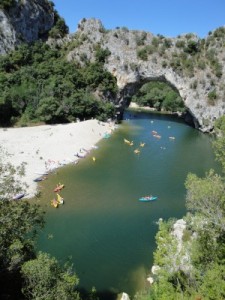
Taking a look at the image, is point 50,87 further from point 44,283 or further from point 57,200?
point 44,283

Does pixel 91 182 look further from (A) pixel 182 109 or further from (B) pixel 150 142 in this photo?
(A) pixel 182 109

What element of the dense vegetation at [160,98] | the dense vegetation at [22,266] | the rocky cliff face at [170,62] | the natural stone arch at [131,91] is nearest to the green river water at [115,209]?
the dense vegetation at [22,266]

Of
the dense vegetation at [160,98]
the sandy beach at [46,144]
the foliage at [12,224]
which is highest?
the dense vegetation at [160,98]

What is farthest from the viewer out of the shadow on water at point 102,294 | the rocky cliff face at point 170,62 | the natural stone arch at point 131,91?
the natural stone arch at point 131,91

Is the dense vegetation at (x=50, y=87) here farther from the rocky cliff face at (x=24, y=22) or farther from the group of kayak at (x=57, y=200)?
the group of kayak at (x=57, y=200)

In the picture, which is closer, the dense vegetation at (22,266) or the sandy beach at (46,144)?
the dense vegetation at (22,266)

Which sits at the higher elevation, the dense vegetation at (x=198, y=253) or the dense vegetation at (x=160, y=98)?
the dense vegetation at (x=160, y=98)

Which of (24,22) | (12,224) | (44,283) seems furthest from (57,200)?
(24,22)

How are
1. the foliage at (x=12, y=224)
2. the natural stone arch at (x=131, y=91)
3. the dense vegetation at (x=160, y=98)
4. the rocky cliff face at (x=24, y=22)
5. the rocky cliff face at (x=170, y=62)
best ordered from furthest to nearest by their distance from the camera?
the dense vegetation at (x=160, y=98) < the natural stone arch at (x=131, y=91) < the rocky cliff face at (x=170, y=62) < the rocky cliff face at (x=24, y=22) < the foliage at (x=12, y=224)
